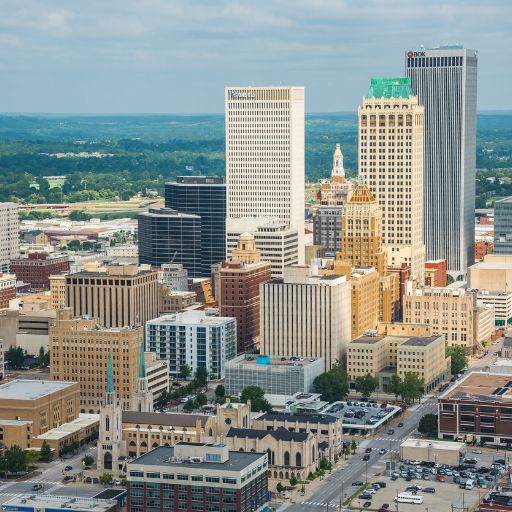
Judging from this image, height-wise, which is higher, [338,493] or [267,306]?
[267,306]

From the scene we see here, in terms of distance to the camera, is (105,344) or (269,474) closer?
(269,474)

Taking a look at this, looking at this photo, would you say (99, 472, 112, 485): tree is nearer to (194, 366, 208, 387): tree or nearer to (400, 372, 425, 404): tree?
(194, 366, 208, 387): tree

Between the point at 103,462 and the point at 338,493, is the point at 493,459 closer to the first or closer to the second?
the point at 338,493

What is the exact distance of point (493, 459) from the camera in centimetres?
15888

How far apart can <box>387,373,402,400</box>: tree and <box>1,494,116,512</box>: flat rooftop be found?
172 feet

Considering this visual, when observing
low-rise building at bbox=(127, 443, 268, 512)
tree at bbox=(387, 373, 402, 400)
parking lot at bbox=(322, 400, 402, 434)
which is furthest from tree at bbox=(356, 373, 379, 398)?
low-rise building at bbox=(127, 443, 268, 512)

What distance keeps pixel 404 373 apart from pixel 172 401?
2804 cm

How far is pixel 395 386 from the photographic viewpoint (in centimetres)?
18450

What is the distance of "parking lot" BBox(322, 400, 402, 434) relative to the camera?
170375 millimetres

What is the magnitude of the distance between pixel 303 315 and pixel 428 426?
95.2 feet

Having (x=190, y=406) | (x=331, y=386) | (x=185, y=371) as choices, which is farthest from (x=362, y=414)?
(x=185, y=371)

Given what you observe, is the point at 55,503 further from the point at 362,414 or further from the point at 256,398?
the point at 362,414

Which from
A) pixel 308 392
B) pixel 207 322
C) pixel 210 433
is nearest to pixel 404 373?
pixel 308 392

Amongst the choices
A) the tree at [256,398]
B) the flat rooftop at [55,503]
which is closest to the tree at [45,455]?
the flat rooftop at [55,503]
